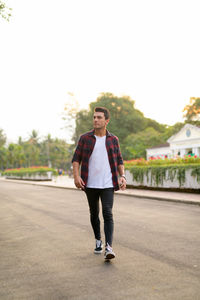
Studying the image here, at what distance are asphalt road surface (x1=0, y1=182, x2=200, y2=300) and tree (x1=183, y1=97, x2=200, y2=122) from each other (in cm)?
5505

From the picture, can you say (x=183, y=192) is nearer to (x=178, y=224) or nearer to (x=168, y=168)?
(x=168, y=168)

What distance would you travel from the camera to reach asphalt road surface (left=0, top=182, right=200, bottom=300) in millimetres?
3104

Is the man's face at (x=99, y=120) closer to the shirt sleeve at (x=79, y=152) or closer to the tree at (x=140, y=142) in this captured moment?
the shirt sleeve at (x=79, y=152)

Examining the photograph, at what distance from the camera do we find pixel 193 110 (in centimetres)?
6022

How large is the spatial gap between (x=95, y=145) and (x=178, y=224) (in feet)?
11.4

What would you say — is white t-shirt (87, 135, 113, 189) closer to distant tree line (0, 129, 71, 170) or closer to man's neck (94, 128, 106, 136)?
man's neck (94, 128, 106, 136)

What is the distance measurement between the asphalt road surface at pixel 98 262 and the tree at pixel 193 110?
181ft

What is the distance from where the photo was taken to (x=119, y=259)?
4227mm

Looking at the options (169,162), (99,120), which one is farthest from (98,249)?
(169,162)

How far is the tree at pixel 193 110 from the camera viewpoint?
59.5 metres

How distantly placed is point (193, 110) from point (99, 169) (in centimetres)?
5888

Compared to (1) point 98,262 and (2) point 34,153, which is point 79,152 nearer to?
(1) point 98,262

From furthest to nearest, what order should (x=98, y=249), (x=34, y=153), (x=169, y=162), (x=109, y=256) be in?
(x=34, y=153), (x=169, y=162), (x=98, y=249), (x=109, y=256)

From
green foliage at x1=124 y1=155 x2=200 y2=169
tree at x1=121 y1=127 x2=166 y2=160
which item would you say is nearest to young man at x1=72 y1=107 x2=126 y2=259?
green foliage at x1=124 y1=155 x2=200 y2=169
